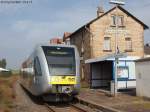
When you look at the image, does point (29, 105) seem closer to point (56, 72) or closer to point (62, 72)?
point (56, 72)

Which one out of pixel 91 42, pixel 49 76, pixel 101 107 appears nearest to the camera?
pixel 101 107

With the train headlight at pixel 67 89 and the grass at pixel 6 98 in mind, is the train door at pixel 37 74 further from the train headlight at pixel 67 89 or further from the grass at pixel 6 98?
the grass at pixel 6 98

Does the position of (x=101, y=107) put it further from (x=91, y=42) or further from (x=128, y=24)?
(x=128, y=24)

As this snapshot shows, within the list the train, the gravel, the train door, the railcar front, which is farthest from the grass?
the railcar front

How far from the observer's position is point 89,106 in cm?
1880

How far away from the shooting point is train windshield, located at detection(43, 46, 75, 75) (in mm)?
18938

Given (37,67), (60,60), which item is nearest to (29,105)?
(37,67)

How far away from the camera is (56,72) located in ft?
61.7

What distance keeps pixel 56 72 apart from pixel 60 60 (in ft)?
2.54

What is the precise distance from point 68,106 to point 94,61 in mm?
9312

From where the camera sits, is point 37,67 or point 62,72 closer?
point 62,72

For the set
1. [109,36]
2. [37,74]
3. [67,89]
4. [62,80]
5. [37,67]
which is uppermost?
[109,36]

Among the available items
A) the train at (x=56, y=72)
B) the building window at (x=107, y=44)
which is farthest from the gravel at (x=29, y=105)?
the building window at (x=107, y=44)

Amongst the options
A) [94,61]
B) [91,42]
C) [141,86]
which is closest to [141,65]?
[141,86]
